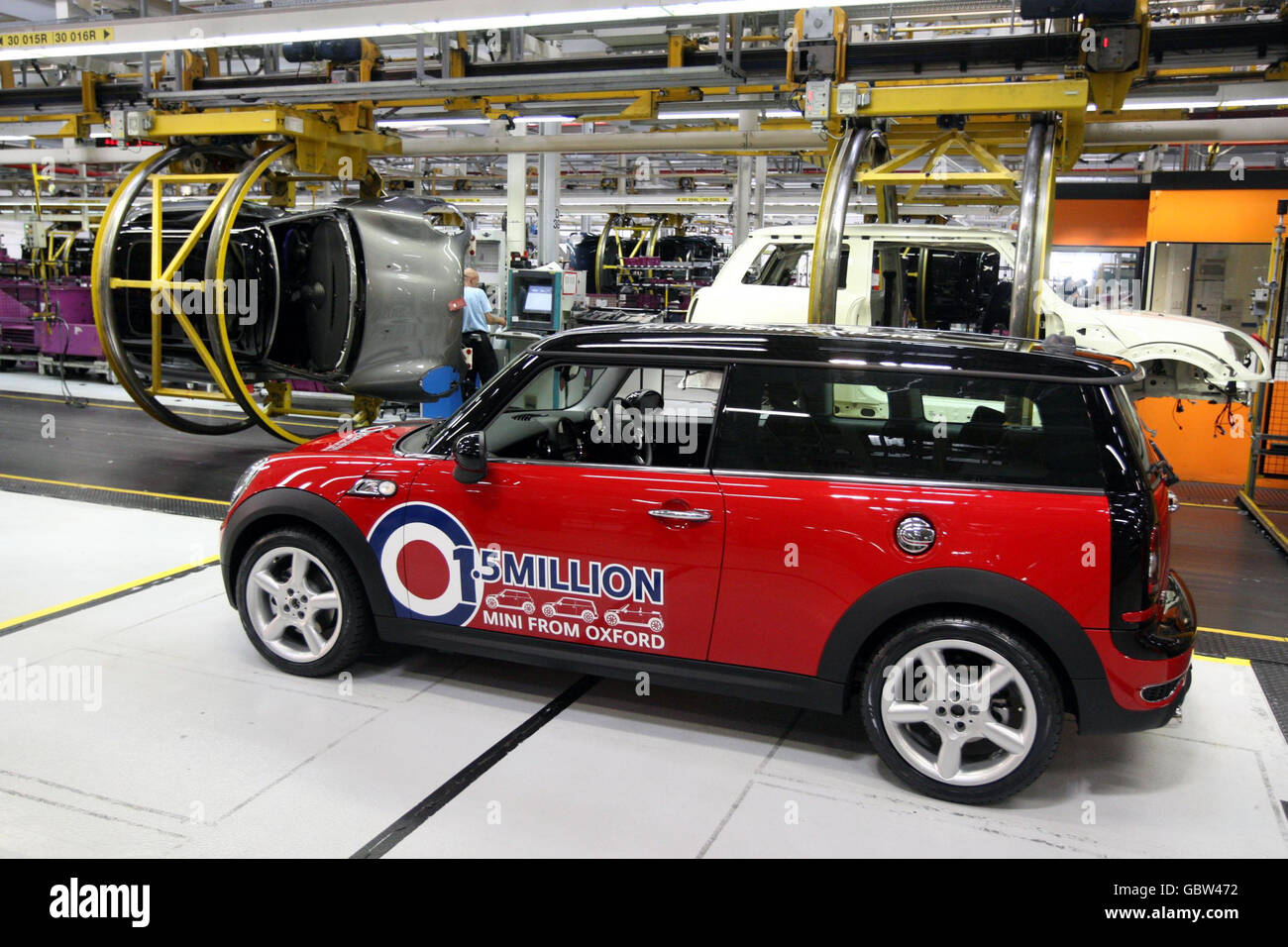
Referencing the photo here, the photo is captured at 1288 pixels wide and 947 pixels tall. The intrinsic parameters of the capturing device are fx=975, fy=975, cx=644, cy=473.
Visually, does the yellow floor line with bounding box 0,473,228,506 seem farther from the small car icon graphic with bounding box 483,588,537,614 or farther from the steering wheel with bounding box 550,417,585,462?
the small car icon graphic with bounding box 483,588,537,614

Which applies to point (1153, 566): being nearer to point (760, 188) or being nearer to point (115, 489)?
point (115, 489)

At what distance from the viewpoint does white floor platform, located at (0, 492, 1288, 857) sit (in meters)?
2.79

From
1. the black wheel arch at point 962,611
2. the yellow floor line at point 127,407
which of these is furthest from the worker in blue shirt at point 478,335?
the black wheel arch at point 962,611

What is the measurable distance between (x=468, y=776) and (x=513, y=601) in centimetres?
62

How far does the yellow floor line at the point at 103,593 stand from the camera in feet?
14.5

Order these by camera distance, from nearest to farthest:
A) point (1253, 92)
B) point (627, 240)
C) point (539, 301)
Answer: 1. point (1253, 92)
2. point (539, 301)
3. point (627, 240)

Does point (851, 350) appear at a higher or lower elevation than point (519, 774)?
higher

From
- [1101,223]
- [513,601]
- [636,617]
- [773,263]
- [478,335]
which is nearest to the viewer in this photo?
[636,617]

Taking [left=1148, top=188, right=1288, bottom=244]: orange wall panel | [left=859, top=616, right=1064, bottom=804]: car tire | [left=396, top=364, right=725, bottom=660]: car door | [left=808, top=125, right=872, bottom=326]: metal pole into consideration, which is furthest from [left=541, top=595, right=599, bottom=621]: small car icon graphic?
[left=1148, top=188, right=1288, bottom=244]: orange wall panel

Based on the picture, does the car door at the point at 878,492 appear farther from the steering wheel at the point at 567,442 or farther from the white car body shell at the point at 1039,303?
the white car body shell at the point at 1039,303

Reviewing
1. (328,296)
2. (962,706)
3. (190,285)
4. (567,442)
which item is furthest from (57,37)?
(962,706)

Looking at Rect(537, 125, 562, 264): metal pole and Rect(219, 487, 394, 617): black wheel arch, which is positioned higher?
Rect(537, 125, 562, 264): metal pole

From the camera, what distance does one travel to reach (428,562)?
3562mm

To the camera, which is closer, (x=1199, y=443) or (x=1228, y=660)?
(x=1228, y=660)
